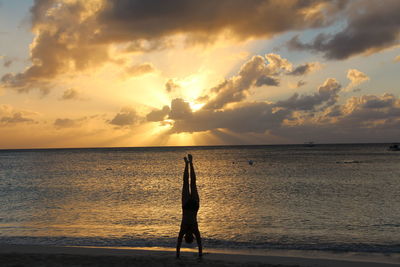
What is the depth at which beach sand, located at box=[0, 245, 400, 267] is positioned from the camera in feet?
50.8

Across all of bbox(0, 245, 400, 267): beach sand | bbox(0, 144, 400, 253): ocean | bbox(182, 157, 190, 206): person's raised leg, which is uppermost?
bbox(182, 157, 190, 206): person's raised leg

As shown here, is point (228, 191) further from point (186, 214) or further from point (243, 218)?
point (186, 214)

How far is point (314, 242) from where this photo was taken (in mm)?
21078

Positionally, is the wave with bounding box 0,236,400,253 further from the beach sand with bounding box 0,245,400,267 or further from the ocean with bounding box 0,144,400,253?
the beach sand with bounding box 0,245,400,267

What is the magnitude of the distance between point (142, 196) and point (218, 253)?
27.0 metres

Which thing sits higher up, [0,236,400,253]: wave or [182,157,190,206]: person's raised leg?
[182,157,190,206]: person's raised leg

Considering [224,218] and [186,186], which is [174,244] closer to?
[186,186]

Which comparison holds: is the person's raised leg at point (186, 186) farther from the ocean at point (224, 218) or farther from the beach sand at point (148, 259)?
the ocean at point (224, 218)


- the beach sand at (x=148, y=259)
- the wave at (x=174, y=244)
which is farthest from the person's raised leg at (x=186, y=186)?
the wave at (x=174, y=244)

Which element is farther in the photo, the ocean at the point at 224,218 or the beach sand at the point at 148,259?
the ocean at the point at 224,218

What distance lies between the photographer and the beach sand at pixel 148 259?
50.8 ft

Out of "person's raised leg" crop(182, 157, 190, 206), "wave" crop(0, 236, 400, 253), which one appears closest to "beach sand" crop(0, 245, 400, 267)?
"wave" crop(0, 236, 400, 253)

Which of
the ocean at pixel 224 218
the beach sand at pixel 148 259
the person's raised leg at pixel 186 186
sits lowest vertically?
the ocean at pixel 224 218

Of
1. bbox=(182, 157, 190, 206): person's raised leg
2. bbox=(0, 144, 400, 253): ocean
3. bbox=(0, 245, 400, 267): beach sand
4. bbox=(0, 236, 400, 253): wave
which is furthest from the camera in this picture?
bbox=(0, 144, 400, 253): ocean
